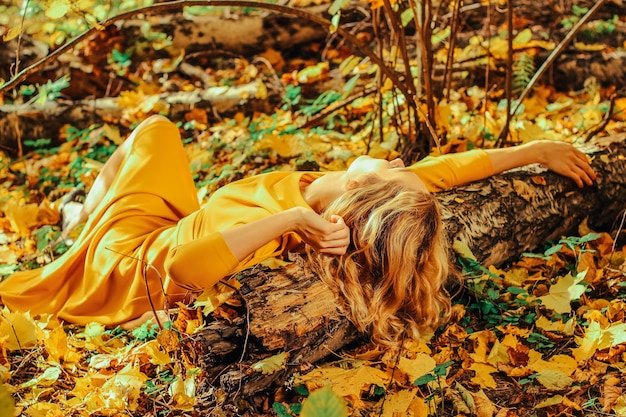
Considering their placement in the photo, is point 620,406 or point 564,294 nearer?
point 620,406

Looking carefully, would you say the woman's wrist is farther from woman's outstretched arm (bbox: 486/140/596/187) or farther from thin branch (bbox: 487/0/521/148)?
thin branch (bbox: 487/0/521/148)

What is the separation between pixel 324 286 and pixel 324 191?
1.53 ft

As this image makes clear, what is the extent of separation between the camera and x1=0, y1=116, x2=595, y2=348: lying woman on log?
2150mm

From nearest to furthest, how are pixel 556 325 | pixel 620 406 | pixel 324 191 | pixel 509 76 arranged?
1. pixel 620 406
2. pixel 556 325
3. pixel 324 191
4. pixel 509 76

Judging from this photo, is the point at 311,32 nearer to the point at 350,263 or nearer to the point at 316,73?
the point at 316,73

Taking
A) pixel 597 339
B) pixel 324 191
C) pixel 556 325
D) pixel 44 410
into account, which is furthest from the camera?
pixel 324 191

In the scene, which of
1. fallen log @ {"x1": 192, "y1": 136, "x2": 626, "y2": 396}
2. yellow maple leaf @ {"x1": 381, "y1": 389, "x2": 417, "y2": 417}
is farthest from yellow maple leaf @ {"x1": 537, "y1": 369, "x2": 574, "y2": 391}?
fallen log @ {"x1": 192, "y1": 136, "x2": 626, "y2": 396}

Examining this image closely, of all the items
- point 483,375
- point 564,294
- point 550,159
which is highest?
point 550,159

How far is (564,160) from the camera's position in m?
2.85

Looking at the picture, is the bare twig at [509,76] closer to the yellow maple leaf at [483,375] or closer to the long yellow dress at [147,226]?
the long yellow dress at [147,226]

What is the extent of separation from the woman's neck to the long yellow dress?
65mm

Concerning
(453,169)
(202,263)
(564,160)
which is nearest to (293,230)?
(202,263)

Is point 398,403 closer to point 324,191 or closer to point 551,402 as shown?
point 551,402

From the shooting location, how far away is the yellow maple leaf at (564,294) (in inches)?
90.6
